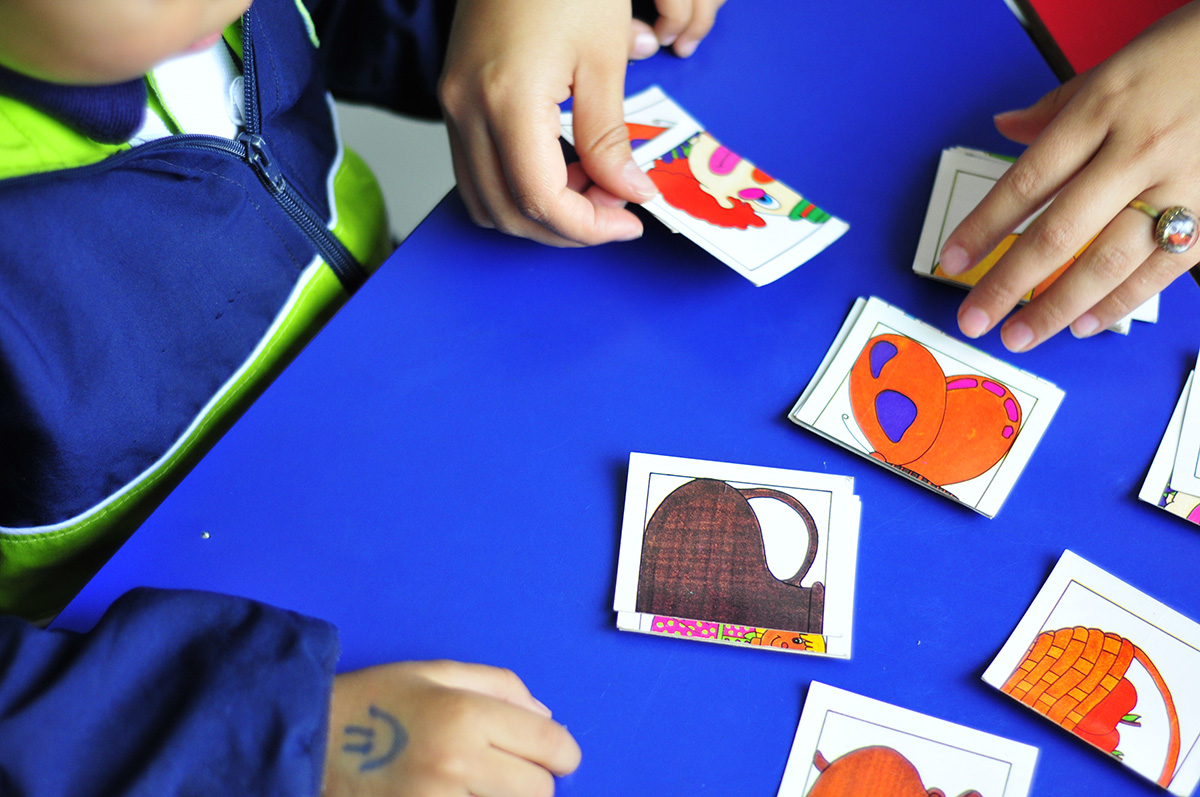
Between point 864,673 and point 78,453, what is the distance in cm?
71

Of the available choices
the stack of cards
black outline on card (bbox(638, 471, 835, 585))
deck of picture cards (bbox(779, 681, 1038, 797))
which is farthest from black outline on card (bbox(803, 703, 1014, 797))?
the stack of cards

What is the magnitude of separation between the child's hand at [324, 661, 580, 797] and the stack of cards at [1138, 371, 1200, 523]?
1.78 feet

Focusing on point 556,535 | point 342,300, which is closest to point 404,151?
point 342,300

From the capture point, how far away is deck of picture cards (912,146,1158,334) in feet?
2.50

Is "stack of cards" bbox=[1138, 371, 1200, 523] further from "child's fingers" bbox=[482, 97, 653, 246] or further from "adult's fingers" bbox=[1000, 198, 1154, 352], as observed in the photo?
"child's fingers" bbox=[482, 97, 653, 246]

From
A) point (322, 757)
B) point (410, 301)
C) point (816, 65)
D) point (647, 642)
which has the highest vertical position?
point (816, 65)

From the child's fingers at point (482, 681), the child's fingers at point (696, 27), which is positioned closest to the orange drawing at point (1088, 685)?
the child's fingers at point (482, 681)

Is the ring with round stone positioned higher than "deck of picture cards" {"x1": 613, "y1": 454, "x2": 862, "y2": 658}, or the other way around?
the ring with round stone

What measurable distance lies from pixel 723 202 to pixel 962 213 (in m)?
0.26

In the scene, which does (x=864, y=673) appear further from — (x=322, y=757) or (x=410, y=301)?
(x=410, y=301)

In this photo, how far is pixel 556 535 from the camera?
645mm

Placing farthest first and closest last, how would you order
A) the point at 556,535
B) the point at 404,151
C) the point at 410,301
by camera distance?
the point at 404,151 → the point at 410,301 → the point at 556,535

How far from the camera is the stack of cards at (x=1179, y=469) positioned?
25.5 inches

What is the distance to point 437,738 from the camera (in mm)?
553
